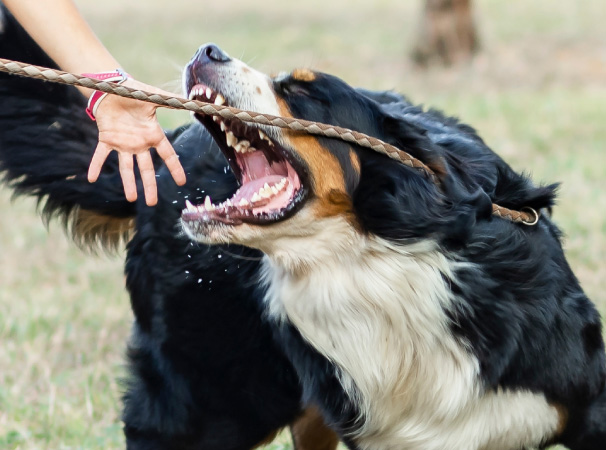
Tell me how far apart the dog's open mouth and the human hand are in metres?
0.15

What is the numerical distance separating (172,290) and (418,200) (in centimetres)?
99

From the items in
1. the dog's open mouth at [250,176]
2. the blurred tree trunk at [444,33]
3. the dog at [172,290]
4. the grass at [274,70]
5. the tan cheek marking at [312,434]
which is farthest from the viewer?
the blurred tree trunk at [444,33]

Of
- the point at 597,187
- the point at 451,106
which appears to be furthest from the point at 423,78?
the point at 597,187

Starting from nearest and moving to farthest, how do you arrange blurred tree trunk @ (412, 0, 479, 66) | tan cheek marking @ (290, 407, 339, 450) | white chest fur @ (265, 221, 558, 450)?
1. white chest fur @ (265, 221, 558, 450)
2. tan cheek marking @ (290, 407, 339, 450)
3. blurred tree trunk @ (412, 0, 479, 66)

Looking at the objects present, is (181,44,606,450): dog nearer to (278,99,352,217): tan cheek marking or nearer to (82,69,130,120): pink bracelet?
(278,99,352,217): tan cheek marking

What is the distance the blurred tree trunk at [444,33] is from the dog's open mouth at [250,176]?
10.1 metres

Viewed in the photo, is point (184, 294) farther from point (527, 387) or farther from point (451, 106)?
point (451, 106)

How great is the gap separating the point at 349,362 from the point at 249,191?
649mm

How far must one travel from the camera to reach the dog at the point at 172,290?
3260mm

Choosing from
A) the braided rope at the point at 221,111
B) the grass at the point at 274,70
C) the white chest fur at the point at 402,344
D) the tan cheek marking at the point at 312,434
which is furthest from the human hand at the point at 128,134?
the tan cheek marking at the point at 312,434

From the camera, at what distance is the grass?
4.43 meters

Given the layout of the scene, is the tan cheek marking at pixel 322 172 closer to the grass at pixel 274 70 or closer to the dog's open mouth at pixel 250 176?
the dog's open mouth at pixel 250 176

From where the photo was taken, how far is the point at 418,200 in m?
2.84

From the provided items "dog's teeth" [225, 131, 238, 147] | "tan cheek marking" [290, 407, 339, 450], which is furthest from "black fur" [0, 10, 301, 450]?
"tan cheek marking" [290, 407, 339, 450]
